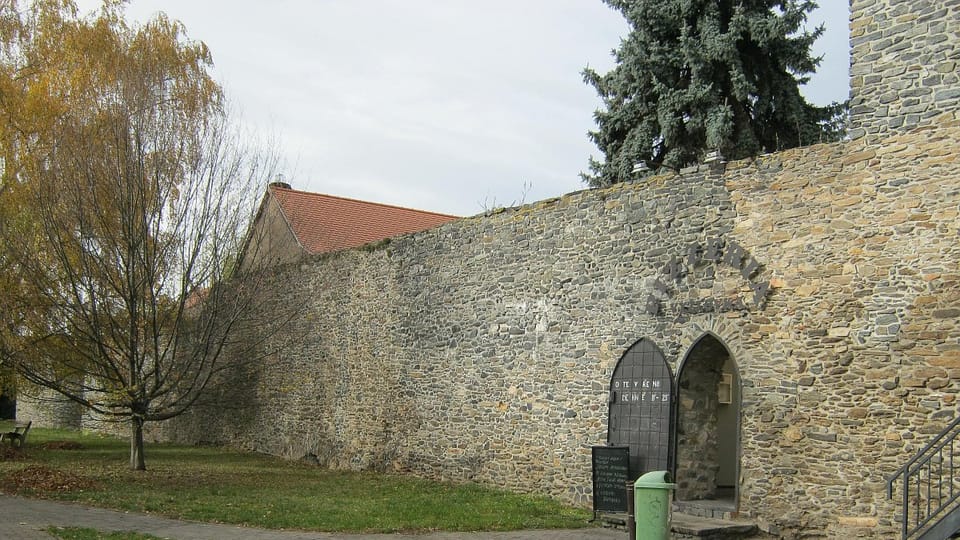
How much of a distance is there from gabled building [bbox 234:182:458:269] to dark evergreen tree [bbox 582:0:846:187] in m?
6.01

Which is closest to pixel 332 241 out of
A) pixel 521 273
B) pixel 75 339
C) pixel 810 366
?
pixel 75 339

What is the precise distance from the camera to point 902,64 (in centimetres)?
971

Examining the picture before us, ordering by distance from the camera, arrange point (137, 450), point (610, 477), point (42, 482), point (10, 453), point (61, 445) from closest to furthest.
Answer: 1. point (610, 477)
2. point (42, 482)
3. point (137, 450)
4. point (10, 453)
5. point (61, 445)

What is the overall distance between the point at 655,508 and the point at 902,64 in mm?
5705

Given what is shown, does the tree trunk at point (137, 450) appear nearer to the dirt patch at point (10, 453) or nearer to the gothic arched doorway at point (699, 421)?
the dirt patch at point (10, 453)

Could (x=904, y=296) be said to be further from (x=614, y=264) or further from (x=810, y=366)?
(x=614, y=264)

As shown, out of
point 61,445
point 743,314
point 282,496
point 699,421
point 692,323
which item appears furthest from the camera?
point 61,445

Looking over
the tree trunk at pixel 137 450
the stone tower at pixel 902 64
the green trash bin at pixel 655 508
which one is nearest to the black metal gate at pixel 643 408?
the green trash bin at pixel 655 508

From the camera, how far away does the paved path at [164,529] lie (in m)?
9.41

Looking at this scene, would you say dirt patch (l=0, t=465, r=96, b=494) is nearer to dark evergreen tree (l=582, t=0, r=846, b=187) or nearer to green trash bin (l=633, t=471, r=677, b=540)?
green trash bin (l=633, t=471, r=677, b=540)

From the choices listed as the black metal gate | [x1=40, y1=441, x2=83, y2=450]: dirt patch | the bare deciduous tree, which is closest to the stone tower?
the black metal gate

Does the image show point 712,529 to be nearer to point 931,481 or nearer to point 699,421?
point 699,421

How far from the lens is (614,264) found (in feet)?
41.1

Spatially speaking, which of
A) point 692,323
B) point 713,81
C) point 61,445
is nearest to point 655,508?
point 692,323
